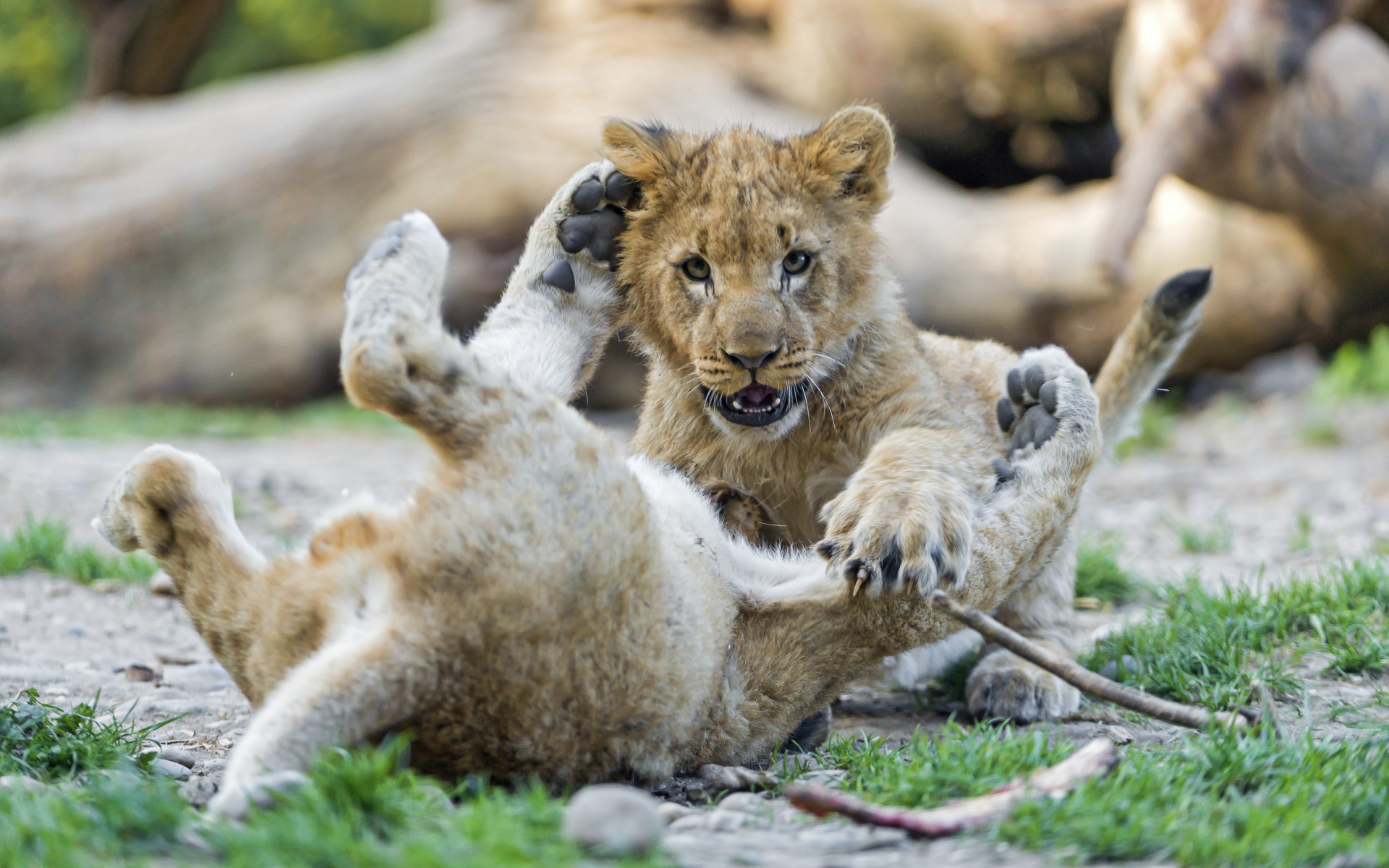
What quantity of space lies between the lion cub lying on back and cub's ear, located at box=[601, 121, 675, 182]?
38.1 inches

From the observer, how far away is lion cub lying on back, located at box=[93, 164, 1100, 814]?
249cm

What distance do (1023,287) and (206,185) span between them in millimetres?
6784

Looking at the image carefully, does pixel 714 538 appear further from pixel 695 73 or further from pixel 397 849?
pixel 695 73

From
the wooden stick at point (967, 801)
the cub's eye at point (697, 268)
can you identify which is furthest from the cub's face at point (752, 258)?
the wooden stick at point (967, 801)

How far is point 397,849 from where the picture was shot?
206cm

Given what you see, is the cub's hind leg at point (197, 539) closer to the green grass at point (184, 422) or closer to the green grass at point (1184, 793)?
the green grass at point (1184, 793)

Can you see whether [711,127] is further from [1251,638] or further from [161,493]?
[161,493]

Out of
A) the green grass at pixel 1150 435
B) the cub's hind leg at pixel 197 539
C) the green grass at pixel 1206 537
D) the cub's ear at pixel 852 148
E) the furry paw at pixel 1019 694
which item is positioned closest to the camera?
the cub's hind leg at pixel 197 539

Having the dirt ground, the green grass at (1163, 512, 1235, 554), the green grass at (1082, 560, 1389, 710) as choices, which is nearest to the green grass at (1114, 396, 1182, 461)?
the dirt ground

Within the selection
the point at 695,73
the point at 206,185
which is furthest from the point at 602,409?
the point at 206,185

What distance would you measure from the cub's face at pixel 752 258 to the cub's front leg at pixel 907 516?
421 mm

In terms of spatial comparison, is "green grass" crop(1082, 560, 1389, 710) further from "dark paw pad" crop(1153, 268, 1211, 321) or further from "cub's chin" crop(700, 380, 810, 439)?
"cub's chin" crop(700, 380, 810, 439)

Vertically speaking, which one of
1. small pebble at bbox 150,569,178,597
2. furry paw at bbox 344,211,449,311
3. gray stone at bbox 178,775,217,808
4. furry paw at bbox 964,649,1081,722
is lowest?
small pebble at bbox 150,569,178,597

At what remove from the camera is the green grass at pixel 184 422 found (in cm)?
924
